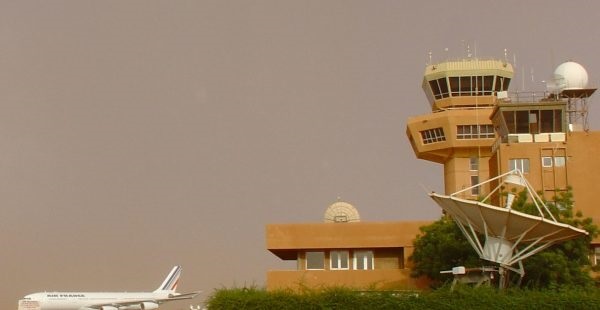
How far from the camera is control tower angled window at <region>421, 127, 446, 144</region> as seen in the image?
68.2 metres

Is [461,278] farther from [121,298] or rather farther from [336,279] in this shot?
[121,298]

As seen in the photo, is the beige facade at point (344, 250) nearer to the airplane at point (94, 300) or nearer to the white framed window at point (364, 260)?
the white framed window at point (364, 260)

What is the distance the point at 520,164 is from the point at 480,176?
12.2 m

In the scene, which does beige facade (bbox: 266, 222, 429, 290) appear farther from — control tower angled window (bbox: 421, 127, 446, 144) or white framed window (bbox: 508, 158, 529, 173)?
control tower angled window (bbox: 421, 127, 446, 144)

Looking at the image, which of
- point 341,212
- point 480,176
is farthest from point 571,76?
point 341,212

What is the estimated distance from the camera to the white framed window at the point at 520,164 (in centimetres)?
5528

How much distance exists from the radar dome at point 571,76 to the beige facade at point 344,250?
59.7 ft

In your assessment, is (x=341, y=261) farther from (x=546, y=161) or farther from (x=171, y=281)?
(x=171, y=281)

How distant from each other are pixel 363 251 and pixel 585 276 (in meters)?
15.3

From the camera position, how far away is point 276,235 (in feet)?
178

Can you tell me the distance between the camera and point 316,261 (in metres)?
55.0

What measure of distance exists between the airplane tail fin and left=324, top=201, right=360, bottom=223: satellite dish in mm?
73125

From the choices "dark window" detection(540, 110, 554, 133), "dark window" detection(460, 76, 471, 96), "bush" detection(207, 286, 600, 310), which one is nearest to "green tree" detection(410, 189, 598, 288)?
"bush" detection(207, 286, 600, 310)

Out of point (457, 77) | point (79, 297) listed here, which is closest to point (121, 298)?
point (79, 297)
